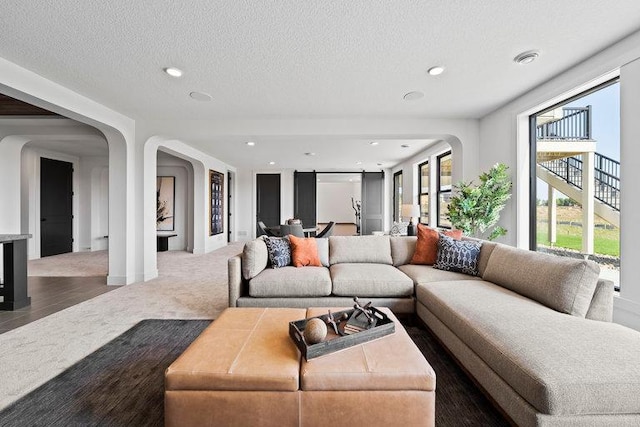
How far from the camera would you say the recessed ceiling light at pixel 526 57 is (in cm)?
241

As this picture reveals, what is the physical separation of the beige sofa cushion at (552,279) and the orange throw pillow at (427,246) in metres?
0.77

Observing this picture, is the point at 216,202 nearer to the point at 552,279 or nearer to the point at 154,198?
the point at 154,198

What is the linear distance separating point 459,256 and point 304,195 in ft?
22.6

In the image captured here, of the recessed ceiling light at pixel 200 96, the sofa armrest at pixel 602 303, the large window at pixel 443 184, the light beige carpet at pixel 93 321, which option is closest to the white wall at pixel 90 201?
the light beige carpet at pixel 93 321

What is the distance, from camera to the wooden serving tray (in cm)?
135

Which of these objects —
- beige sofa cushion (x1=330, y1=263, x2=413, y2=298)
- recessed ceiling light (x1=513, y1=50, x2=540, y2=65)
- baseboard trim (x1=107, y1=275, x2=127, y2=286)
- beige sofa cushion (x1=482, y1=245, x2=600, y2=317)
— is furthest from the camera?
baseboard trim (x1=107, y1=275, x2=127, y2=286)

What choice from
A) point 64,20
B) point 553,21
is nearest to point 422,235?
point 553,21

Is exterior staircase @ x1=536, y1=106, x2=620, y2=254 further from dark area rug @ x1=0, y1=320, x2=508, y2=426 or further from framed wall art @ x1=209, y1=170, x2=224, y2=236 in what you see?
framed wall art @ x1=209, y1=170, x2=224, y2=236

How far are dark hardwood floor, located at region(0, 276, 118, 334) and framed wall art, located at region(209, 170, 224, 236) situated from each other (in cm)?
322

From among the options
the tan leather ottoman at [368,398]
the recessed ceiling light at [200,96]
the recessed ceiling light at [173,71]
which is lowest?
the tan leather ottoman at [368,398]

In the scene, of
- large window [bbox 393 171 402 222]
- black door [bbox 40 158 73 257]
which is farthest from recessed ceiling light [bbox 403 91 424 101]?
black door [bbox 40 158 73 257]

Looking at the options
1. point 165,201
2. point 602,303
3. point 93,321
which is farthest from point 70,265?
point 602,303

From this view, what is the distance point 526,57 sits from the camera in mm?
2473

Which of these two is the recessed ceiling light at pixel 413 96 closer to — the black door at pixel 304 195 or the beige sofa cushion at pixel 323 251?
the beige sofa cushion at pixel 323 251
